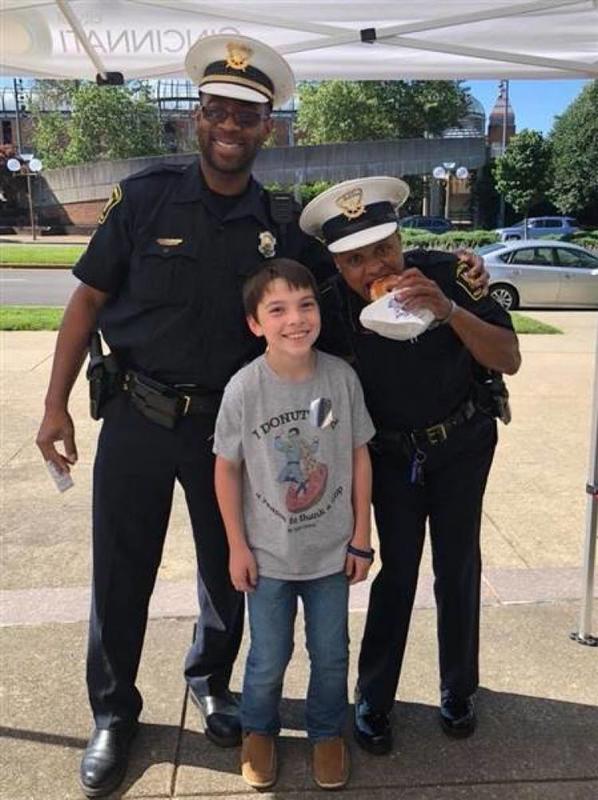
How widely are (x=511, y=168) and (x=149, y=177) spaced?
43395mm

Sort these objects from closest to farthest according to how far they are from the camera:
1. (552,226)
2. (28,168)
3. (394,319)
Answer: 1. (394,319)
2. (552,226)
3. (28,168)

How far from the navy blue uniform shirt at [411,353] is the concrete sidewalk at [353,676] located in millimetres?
1058

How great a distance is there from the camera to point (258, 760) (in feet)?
7.85

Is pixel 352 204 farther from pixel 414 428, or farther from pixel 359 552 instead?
pixel 359 552

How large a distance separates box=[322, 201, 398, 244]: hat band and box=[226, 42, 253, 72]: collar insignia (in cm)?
51

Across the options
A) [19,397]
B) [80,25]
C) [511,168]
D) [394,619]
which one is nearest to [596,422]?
[394,619]

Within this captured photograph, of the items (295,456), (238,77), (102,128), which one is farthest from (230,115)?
(102,128)

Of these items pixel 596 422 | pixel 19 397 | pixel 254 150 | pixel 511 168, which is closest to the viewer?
pixel 254 150

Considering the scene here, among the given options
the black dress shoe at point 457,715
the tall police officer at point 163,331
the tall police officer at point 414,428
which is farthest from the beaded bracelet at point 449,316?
the black dress shoe at point 457,715

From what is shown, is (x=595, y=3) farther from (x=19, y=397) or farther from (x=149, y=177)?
(x=19, y=397)

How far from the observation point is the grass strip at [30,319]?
1134 cm

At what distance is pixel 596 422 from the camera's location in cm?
308

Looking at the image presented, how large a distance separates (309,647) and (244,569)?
1.14 feet

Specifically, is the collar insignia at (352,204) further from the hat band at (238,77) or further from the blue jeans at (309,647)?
the blue jeans at (309,647)
